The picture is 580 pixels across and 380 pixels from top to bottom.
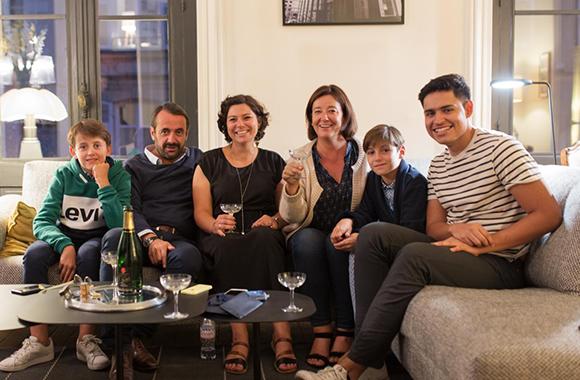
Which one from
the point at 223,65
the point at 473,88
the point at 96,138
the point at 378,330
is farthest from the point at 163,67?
the point at 378,330

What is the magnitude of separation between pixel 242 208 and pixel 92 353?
90 centimetres

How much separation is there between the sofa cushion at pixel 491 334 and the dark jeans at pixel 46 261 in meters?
1.39

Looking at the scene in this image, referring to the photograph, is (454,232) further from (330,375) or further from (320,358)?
(320,358)

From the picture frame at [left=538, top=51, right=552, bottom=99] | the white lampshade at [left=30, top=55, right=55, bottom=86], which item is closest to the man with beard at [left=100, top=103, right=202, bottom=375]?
the white lampshade at [left=30, top=55, right=55, bottom=86]

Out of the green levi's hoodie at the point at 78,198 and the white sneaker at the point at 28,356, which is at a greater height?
the green levi's hoodie at the point at 78,198

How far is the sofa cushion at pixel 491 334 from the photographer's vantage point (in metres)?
1.67

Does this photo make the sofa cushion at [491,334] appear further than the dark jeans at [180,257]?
No

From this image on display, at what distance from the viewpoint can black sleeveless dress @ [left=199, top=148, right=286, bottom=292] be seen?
284cm

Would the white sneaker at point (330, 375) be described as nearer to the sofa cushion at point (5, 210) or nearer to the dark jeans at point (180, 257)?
the dark jeans at point (180, 257)

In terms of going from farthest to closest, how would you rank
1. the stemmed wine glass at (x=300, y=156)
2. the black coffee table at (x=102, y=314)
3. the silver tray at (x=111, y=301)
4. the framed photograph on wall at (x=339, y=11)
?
the framed photograph on wall at (x=339, y=11) → the stemmed wine glass at (x=300, y=156) → the silver tray at (x=111, y=301) → the black coffee table at (x=102, y=314)

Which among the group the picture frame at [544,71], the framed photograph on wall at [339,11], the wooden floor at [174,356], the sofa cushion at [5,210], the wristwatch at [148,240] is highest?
the framed photograph on wall at [339,11]

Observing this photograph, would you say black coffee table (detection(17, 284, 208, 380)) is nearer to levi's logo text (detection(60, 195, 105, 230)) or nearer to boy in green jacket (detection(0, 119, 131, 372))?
boy in green jacket (detection(0, 119, 131, 372))

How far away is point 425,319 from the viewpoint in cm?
205

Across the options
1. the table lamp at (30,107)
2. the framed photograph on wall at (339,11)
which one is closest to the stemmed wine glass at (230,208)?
the framed photograph on wall at (339,11)
